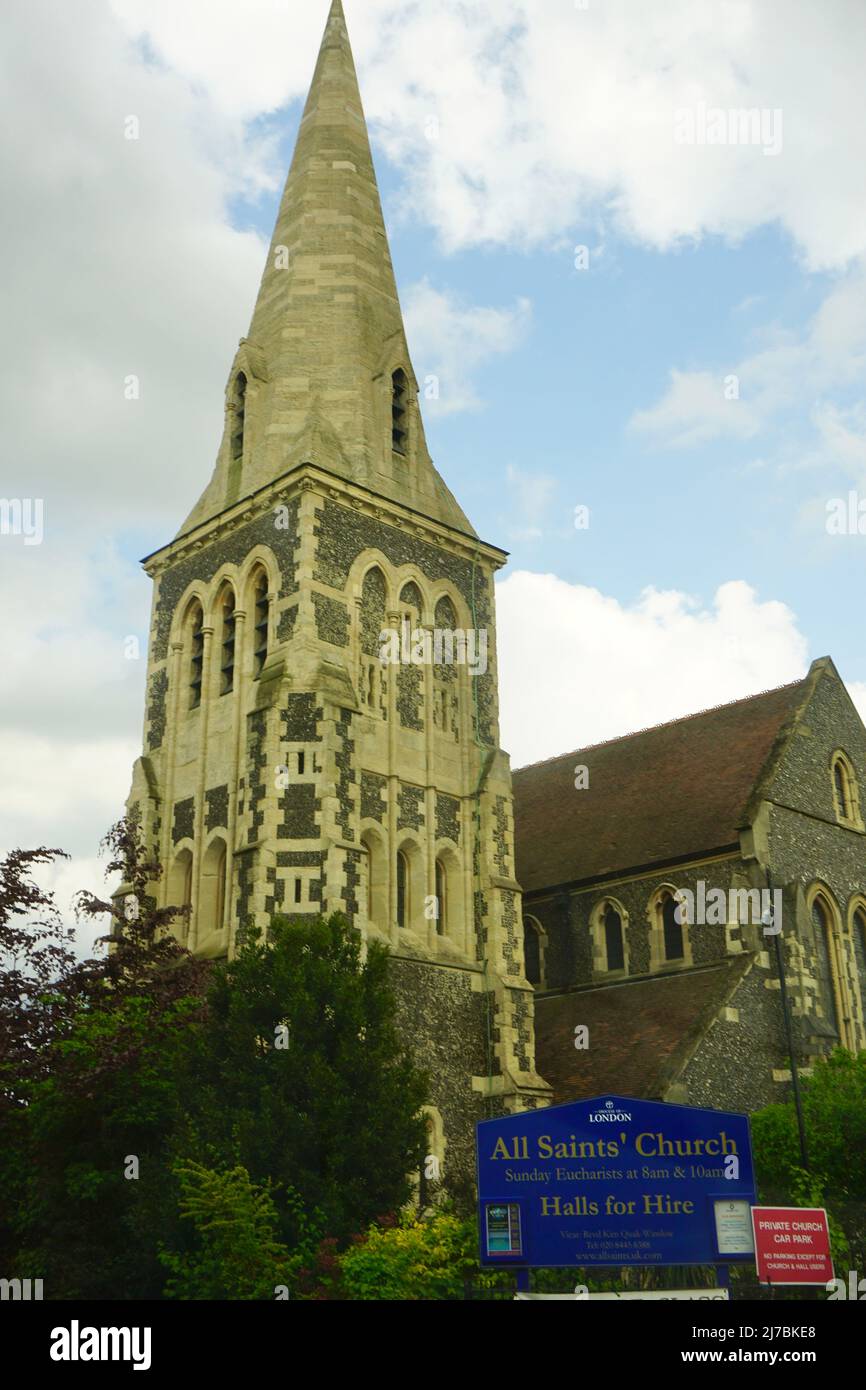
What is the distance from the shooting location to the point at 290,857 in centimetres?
2397

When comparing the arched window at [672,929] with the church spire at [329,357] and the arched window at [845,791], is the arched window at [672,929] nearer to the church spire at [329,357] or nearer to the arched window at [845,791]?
the arched window at [845,791]

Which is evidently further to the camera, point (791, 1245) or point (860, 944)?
point (860, 944)

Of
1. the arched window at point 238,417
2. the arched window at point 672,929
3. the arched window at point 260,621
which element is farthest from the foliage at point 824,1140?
the arched window at point 238,417

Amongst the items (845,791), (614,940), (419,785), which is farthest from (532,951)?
(845,791)

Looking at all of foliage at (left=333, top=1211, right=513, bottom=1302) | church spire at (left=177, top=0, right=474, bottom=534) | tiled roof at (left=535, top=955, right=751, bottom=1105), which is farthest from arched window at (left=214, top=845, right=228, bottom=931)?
foliage at (left=333, top=1211, right=513, bottom=1302)

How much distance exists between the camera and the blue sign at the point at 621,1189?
44.0ft

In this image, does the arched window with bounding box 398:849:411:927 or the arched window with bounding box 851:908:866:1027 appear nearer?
the arched window with bounding box 398:849:411:927

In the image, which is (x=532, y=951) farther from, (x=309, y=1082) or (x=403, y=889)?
(x=309, y=1082)

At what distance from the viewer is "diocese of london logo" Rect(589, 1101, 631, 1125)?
14.0m

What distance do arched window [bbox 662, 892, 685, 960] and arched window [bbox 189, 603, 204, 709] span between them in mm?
10957

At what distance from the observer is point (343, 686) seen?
25.6 meters

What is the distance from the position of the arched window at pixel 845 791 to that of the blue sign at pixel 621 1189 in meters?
17.7

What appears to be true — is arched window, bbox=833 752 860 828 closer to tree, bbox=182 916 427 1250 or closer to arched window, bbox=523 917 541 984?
arched window, bbox=523 917 541 984

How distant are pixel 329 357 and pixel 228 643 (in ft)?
23.8
